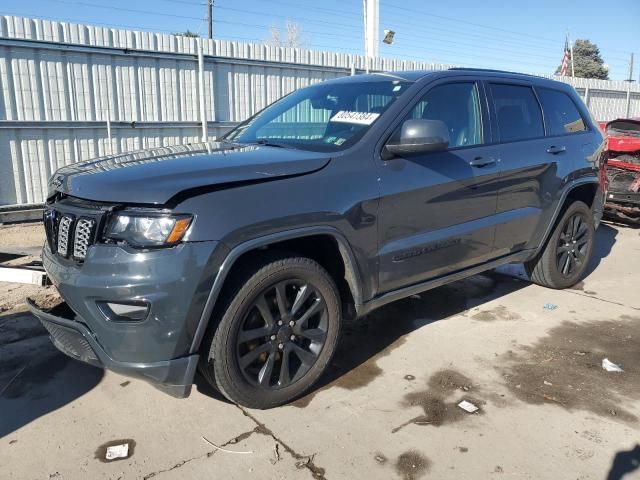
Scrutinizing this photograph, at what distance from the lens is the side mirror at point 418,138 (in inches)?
124

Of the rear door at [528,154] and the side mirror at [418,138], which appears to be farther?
the rear door at [528,154]

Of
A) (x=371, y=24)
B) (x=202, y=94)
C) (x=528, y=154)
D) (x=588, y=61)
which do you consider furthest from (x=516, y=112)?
(x=588, y=61)

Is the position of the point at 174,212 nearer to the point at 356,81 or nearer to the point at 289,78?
the point at 356,81

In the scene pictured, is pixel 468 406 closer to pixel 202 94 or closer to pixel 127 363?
pixel 127 363

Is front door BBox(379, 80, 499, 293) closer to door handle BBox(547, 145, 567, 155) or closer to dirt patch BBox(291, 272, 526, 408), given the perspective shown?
dirt patch BBox(291, 272, 526, 408)

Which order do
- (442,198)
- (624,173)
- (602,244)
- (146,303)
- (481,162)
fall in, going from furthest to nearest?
(624,173), (602,244), (481,162), (442,198), (146,303)

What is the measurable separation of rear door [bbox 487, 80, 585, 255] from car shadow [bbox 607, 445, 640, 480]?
1.79 m

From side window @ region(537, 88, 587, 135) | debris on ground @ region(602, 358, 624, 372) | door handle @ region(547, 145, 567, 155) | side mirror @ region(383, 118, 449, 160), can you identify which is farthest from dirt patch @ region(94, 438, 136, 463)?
side window @ region(537, 88, 587, 135)

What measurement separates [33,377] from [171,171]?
1.79m

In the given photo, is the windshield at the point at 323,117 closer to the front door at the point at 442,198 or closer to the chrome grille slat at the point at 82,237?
the front door at the point at 442,198

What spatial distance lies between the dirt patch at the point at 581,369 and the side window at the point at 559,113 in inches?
67.7

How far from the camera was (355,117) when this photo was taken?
3.49 m

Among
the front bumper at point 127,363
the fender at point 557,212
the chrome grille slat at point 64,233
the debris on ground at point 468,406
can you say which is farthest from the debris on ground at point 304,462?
the fender at point 557,212

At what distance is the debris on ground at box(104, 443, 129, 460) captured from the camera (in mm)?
2676
